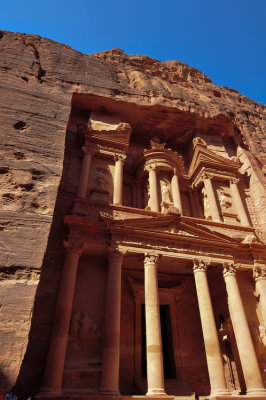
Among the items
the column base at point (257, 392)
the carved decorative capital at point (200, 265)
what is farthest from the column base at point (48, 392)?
the carved decorative capital at point (200, 265)

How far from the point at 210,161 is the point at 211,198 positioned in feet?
8.77

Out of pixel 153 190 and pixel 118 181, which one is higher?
pixel 153 190

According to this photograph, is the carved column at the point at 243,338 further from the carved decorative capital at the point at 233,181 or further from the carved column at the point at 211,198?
the carved decorative capital at the point at 233,181

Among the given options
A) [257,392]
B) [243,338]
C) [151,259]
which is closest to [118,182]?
[151,259]

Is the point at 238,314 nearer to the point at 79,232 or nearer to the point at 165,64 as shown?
the point at 79,232

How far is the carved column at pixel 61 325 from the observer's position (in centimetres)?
855

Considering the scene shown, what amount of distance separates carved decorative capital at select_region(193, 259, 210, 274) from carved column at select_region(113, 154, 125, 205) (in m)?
4.30

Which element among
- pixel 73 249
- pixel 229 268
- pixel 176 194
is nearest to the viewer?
pixel 73 249

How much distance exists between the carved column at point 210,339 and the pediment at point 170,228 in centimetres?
125

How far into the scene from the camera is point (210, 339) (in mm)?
10273

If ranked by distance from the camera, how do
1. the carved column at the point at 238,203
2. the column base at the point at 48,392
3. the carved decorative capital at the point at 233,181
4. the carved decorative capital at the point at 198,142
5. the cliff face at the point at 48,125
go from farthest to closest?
the carved decorative capital at the point at 198,142, the carved decorative capital at the point at 233,181, the carved column at the point at 238,203, the column base at the point at 48,392, the cliff face at the point at 48,125

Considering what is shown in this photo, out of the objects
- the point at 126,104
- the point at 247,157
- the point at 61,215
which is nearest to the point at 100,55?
the point at 126,104

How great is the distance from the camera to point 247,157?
18.4 meters

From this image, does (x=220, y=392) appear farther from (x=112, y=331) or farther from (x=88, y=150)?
(x=88, y=150)
